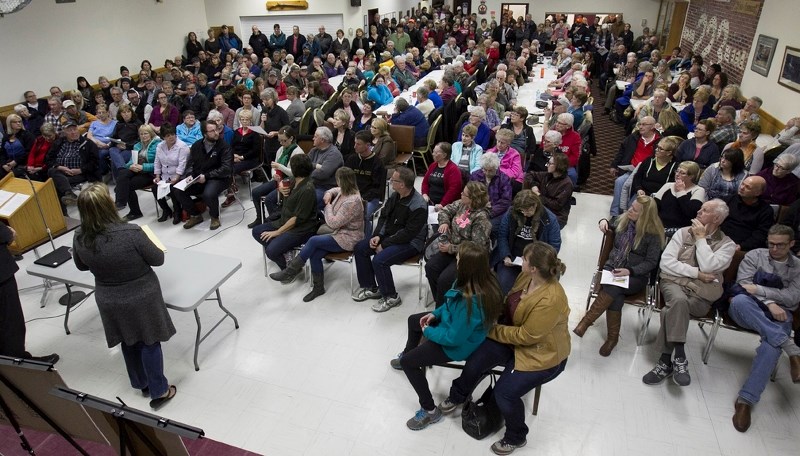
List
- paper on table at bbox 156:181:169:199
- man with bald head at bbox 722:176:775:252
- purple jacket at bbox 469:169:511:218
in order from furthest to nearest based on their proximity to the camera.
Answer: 1. paper on table at bbox 156:181:169:199
2. purple jacket at bbox 469:169:511:218
3. man with bald head at bbox 722:176:775:252

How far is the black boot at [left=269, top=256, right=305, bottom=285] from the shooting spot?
432cm

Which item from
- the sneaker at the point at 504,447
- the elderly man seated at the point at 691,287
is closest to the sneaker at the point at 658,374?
the elderly man seated at the point at 691,287

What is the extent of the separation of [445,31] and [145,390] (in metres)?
15.8

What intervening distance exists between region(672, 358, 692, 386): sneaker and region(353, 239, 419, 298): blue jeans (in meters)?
2.01

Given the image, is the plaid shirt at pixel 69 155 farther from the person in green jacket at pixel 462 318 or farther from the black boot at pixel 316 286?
the person in green jacket at pixel 462 318

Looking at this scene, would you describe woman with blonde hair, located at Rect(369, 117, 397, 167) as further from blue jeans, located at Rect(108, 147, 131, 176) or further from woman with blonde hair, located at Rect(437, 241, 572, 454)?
blue jeans, located at Rect(108, 147, 131, 176)

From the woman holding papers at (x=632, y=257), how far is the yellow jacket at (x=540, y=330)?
103 centimetres

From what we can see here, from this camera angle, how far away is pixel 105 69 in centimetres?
1026

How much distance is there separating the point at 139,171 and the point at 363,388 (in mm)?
4095

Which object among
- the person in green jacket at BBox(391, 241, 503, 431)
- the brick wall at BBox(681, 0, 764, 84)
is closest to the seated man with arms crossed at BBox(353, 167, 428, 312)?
the person in green jacket at BBox(391, 241, 503, 431)

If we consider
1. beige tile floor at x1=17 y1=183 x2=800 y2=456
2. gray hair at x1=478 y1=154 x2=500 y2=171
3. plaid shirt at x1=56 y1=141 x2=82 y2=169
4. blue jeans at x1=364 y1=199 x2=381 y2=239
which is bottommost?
beige tile floor at x1=17 y1=183 x2=800 y2=456

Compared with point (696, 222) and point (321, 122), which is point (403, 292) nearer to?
point (696, 222)

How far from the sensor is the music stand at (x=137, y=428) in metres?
1.68

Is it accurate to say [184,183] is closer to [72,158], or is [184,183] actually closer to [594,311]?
[72,158]
